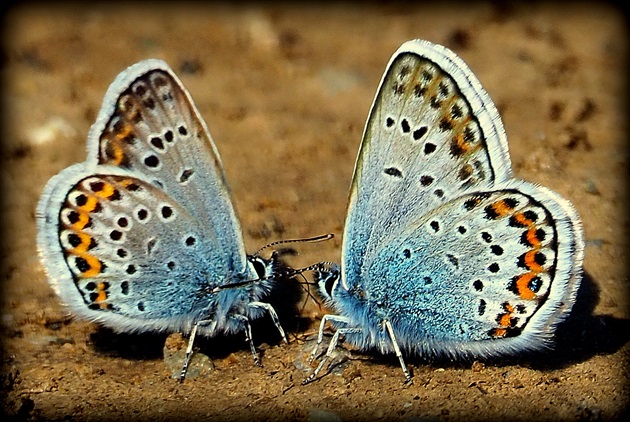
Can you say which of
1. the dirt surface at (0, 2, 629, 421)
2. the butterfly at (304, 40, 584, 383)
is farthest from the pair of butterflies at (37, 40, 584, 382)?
the dirt surface at (0, 2, 629, 421)

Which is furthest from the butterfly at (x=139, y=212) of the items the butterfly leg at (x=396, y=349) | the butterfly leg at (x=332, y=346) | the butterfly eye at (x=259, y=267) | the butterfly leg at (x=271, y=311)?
the butterfly leg at (x=396, y=349)

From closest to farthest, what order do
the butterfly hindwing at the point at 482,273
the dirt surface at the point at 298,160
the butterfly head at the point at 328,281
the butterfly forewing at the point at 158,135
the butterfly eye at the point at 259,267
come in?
the butterfly hindwing at the point at 482,273 → the dirt surface at the point at 298,160 → the butterfly forewing at the point at 158,135 → the butterfly head at the point at 328,281 → the butterfly eye at the point at 259,267

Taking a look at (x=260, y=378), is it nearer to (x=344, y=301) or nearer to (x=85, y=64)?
(x=344, y=301)

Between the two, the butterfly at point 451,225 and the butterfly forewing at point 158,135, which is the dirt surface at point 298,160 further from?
the butterfly forewing at point 158,135

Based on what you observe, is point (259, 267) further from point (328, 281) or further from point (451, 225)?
point (451, 225)

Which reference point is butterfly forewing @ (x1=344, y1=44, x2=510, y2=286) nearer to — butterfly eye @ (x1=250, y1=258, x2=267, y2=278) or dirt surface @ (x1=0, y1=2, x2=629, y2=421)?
butterfly eye @ (x1=250, y1=258, x2=267, y2=278)

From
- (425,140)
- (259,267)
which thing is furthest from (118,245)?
(425,140)

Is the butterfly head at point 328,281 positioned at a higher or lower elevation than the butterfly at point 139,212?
lower

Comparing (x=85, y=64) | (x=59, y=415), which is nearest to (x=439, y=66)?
(x=59, y=415)
